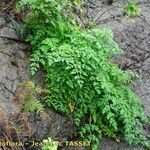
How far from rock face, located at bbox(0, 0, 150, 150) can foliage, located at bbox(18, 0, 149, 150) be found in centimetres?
16

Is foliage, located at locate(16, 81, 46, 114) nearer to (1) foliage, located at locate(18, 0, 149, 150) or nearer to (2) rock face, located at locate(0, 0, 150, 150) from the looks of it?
(2) rock face, located at locate(0, 0, 150, 150)

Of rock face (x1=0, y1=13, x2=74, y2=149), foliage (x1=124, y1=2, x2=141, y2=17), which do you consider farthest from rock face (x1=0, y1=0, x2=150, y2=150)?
foliage (x1=124, y1=2, x2=141, y2=17)

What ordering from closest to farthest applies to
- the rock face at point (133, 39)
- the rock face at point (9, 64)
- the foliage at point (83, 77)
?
the rock face at point (9, 64) → the foliage at point (83, 77) → the rock face at point (133, 39)

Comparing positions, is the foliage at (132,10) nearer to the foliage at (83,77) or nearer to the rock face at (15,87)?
the foliage at (83,77)

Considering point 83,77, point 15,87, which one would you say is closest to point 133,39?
point 83,77

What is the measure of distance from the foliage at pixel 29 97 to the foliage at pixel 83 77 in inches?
10.6

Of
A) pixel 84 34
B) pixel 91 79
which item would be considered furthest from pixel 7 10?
pixel 91 79

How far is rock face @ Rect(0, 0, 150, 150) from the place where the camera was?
5.50 metres

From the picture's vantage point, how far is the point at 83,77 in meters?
5.63

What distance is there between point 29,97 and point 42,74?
2.08 ft

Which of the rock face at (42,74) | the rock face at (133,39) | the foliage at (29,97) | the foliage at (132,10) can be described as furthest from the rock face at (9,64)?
the foliage at (132,10)

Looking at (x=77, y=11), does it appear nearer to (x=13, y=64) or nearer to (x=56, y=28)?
(x=56, y=28)

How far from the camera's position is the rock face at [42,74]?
5.50 m

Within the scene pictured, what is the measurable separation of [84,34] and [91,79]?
2.31ft
